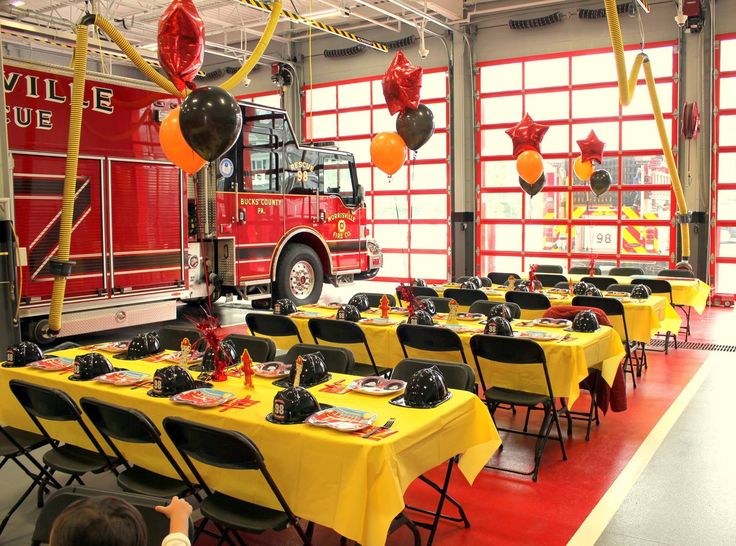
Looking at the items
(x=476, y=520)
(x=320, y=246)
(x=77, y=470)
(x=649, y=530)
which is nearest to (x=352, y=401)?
(x=476, y=520)

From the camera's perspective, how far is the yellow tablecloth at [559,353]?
5375 millimetres

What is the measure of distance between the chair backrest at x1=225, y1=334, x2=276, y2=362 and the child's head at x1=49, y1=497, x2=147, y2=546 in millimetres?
3316

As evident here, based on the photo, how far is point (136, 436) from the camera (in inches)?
145

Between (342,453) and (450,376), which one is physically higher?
(450,376)

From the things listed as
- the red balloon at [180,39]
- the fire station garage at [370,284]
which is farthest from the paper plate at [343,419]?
the red balloon at [180,39]

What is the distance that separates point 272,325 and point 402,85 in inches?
120

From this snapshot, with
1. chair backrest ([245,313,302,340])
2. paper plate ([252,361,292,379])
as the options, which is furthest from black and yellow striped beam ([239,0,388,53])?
paper plate ([252,361,292,379])

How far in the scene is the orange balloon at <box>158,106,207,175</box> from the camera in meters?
6.96

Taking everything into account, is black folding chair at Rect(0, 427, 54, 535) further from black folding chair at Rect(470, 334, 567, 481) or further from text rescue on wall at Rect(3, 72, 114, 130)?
text rescue on wall at Rect(3, 72, 114, 130)

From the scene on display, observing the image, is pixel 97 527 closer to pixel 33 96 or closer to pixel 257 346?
pixel 257 346

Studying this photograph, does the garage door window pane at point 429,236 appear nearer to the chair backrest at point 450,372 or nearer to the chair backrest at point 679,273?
the chair backrest at point 679,273

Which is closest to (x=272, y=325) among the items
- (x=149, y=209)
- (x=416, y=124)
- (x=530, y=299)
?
(x=416, y=124)

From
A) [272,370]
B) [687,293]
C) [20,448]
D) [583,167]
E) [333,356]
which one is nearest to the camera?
[20,448]

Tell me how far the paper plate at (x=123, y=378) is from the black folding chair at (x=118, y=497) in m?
1.62
